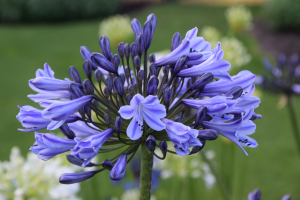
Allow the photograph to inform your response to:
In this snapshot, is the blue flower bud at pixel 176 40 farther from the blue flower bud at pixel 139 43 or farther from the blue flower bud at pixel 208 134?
the blue flower bud at pixel 208 134

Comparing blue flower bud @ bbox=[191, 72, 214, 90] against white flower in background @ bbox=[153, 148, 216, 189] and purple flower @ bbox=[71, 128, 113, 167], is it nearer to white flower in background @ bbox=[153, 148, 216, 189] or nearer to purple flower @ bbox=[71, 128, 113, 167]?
purple flower @ bbox=[71, 128, 113, 167]

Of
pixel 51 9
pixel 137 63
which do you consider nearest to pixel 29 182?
pixel 137 63

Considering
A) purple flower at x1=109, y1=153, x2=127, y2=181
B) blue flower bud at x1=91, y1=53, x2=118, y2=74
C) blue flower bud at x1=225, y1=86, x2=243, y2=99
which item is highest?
blue flower bud at x1=91, y1=53, x2=118, y2=74

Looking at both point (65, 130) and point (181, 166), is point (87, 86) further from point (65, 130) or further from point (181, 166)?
point (181, 166)

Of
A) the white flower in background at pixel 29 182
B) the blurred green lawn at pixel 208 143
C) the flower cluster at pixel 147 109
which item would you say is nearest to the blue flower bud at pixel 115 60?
the flower cluster at pixel 147 109

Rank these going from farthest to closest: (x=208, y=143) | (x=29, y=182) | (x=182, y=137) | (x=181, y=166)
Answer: (x=208, y=143), (x=181, y=166), (x=29, y=182), (x=182, y=137)

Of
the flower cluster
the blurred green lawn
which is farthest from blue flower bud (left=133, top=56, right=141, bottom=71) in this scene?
the blurred green lawn
